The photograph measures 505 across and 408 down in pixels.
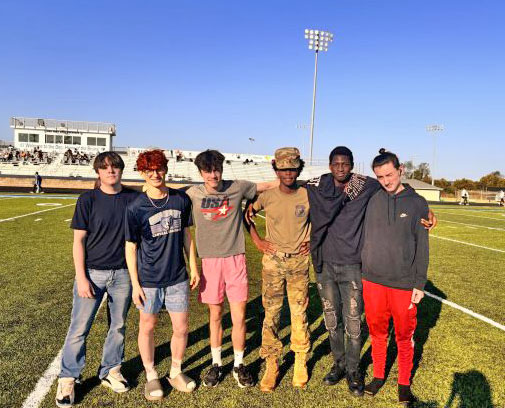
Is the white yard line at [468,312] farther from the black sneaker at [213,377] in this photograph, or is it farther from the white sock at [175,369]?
the white sock at [175,369]

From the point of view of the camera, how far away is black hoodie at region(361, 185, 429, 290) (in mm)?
3240

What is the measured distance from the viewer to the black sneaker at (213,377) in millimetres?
3529

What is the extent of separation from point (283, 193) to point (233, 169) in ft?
163

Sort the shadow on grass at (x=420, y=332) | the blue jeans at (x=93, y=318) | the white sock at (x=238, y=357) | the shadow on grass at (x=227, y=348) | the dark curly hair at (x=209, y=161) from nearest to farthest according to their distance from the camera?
1. the blue jeans at (x=93, y=318)
2. the dark curly hair at (x=209, y=161)
3. the white sock at (x=238, y=357)
4. the shadow on grass at (x=227, y=348)
5. the shadow on grass at (x=420, y=332)

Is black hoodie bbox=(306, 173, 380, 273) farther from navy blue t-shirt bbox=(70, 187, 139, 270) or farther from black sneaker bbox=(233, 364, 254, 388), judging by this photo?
navy blue t-shirt bbox=(70, 187, 139, 270)

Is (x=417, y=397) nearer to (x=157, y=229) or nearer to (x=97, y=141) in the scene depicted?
(x=157, y=229)

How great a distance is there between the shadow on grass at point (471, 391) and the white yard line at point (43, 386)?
3.52 m

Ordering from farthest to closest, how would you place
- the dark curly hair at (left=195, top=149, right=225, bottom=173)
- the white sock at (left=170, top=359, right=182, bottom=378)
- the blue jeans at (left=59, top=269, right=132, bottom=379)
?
the white sock at (left=170, top=359, right=182, bottom=378)
the dark curly hair at (left=195, top=149, right=225, bottom=173)
the blue jeans at (left=59, top=269, right=132, bottom=379)

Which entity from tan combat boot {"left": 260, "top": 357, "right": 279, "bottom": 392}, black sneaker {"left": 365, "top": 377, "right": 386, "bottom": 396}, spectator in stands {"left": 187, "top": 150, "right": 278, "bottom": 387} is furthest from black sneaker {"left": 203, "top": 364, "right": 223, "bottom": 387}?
black sneaker {"left": 365, "top": 377, "right": 386, "bottom": 396}

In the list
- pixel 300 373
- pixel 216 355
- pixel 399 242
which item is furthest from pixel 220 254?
pixel 399 242

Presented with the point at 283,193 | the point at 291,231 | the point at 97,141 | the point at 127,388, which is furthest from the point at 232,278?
the point at 97,141

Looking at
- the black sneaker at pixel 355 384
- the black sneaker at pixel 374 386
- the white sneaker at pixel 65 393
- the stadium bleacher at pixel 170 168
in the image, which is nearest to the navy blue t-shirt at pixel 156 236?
the white sneaker at pixel 65 393

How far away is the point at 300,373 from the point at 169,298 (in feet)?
4.68

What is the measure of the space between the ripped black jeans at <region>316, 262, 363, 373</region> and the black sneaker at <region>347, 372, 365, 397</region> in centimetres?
5
